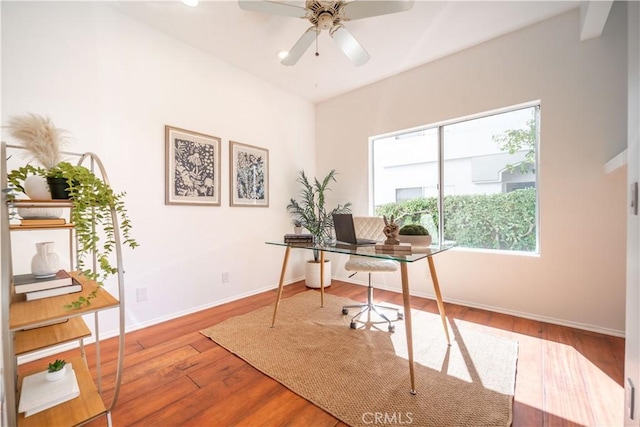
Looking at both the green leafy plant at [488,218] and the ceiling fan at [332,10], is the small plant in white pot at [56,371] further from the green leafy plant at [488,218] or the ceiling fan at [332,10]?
the green leafy plant at [488,218]

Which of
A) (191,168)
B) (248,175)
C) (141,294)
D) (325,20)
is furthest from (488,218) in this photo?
(141,294)

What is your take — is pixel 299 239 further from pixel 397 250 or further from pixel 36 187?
pixel 36 187

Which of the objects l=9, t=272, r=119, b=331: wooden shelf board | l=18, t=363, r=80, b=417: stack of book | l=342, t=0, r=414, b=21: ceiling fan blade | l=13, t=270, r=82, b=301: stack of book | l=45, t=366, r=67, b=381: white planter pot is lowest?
l=18, t=363, r=80, b=417: stack of book

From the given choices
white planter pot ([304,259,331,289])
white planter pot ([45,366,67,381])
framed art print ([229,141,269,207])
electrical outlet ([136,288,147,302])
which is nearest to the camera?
white planter pot ([45,366,67,381])

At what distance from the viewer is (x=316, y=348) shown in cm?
198

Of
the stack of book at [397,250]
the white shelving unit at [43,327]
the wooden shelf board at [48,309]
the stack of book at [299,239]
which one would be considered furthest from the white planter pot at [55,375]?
the stack of book at [397,250]

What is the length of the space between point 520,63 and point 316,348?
10.7 feet

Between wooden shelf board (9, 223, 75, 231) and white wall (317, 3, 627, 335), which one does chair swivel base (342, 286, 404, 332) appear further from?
wooden shelf board (9, 223, 75, 231)

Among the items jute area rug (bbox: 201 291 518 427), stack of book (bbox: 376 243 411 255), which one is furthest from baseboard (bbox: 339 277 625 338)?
stack of book (bbox: 376 243 411 255)

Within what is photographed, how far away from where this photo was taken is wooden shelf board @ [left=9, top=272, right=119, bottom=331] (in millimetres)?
978

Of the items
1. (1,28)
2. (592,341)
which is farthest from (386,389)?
(1,28)

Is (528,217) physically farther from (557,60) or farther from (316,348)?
(316,348)

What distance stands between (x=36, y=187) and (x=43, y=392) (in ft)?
3.12

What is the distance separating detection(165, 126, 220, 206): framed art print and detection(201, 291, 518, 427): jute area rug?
4.38 ft
